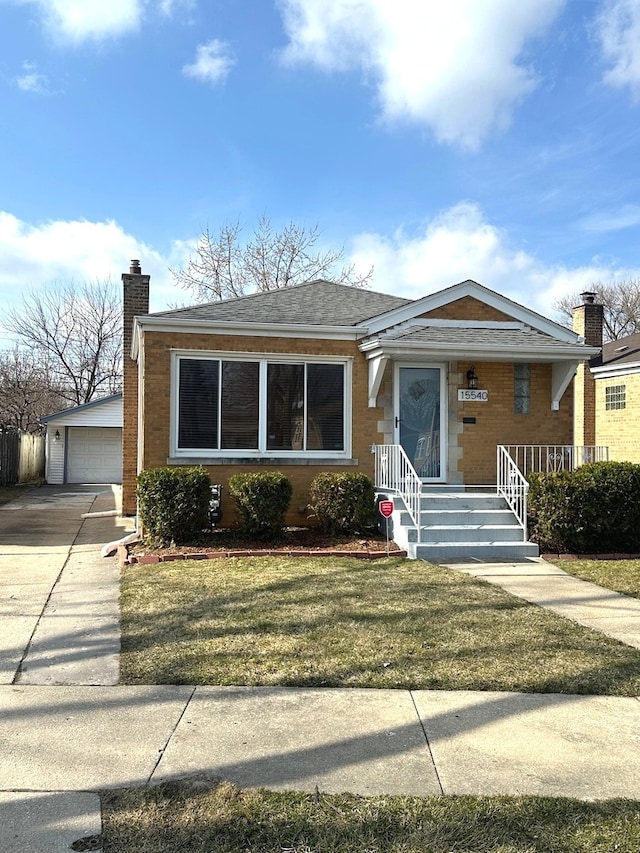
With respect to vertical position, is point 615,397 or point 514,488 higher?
point 615,397

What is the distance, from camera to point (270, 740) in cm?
385

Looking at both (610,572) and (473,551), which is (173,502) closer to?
(473,551)

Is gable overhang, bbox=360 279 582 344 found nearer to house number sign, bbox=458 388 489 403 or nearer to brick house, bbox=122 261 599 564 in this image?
brick house, bbox=122 261 599 564

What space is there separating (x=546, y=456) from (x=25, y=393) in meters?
31.7

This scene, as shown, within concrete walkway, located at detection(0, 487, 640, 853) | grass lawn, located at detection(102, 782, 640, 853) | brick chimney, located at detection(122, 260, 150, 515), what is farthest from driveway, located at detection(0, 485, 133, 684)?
grass lawn, located at detection(102, 782, 640, 853)

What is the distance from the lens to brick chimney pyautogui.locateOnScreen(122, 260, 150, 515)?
602 inches

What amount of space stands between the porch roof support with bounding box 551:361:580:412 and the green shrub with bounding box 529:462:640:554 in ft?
7.37

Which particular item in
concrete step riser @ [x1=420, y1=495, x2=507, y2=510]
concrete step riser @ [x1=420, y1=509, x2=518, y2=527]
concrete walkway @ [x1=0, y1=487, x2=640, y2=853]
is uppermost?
concrete step riser @ [x1=420, y1=495, x2=507, y2=510]

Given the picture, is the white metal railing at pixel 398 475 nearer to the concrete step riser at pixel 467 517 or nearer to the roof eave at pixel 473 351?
the concrete step riser at pixel 467 517

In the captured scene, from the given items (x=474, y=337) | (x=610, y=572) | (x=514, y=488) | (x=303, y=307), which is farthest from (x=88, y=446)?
(x=610, y=572)

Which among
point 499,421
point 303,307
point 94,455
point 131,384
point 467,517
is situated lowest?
point 467,517

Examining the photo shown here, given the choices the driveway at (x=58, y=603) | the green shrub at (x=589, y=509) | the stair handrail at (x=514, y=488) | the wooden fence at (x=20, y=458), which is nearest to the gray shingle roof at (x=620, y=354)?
the stair handrail at (x=514, y=488)

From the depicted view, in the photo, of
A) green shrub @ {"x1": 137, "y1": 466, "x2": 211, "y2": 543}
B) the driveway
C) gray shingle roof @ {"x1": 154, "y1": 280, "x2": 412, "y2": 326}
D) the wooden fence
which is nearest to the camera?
the driveway

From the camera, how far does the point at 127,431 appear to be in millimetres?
15445
